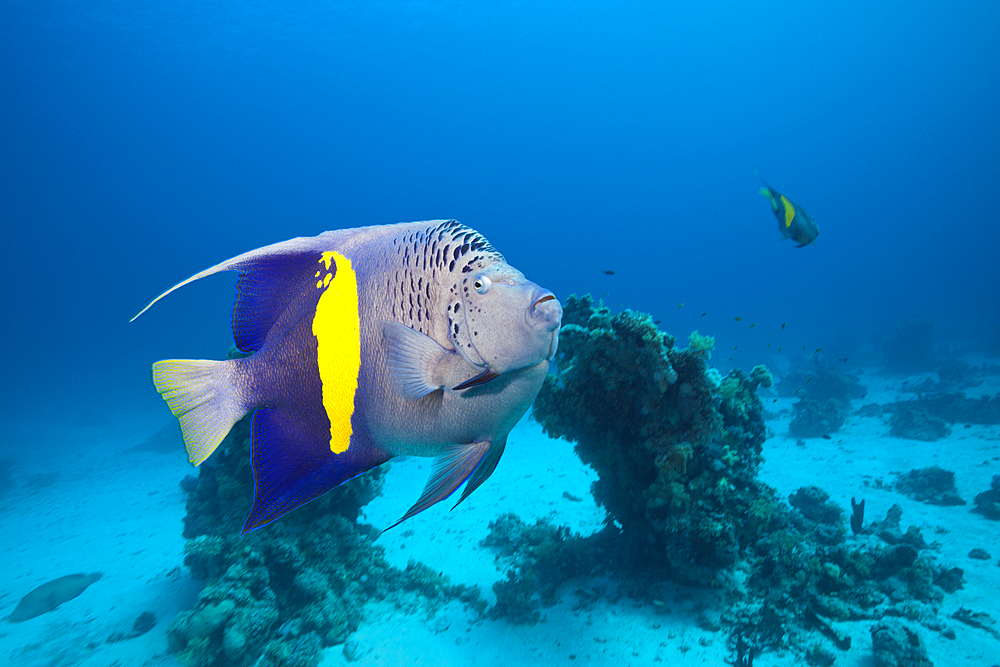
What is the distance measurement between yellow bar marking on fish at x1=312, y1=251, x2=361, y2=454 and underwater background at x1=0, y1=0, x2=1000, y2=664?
3372 centimetres

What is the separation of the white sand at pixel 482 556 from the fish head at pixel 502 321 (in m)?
4.66

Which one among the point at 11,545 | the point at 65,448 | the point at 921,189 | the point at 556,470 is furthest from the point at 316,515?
the point at 921,189

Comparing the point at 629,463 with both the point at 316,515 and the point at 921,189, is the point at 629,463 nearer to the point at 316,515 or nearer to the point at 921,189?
the point at 316,515

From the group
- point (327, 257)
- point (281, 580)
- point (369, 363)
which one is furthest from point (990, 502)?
point (281, 580)

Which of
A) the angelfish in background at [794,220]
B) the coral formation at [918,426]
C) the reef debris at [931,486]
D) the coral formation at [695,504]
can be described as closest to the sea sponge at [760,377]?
the coral formation at [695,504]

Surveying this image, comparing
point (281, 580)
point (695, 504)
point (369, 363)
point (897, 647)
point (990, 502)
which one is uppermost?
point (990, 502)

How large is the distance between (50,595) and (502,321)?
36.7 ft

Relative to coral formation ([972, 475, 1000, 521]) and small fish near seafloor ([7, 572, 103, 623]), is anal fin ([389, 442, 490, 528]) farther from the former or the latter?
small fish near seafloor ([7, 572, 103, 623])

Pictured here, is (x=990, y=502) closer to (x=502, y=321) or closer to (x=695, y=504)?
(x=695, y=504)

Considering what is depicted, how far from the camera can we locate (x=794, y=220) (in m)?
4.49

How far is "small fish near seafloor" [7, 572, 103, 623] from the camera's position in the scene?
21.6 feet

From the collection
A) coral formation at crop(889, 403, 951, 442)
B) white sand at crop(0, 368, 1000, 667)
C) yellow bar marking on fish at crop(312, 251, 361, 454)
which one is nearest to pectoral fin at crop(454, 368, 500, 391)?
yellow bar marking on fish at crop(312, 251, 361, 454)

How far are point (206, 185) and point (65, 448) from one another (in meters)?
109

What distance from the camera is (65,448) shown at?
1897 centimetres
